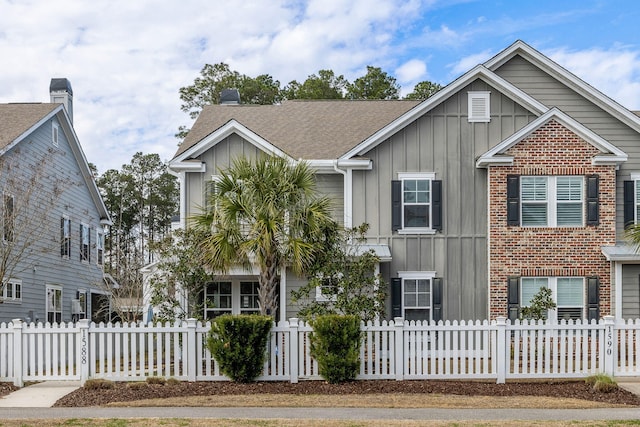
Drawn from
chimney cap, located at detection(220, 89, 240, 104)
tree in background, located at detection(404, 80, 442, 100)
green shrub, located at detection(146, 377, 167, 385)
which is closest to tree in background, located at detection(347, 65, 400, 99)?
tree in background, located at detection(404, 80, 442, 100)

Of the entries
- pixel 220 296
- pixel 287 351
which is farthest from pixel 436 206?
pixel 287 351

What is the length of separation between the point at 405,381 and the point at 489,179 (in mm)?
6663

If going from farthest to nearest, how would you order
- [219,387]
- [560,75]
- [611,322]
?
[560,75], [611,322], [219,387]

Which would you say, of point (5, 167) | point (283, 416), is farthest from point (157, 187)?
point (283, 416)

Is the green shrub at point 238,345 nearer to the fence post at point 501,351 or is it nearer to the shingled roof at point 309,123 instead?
the fence post at point 501,351

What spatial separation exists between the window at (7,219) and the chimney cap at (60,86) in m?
10.6

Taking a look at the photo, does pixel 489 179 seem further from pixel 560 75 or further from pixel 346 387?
pixel 346 387

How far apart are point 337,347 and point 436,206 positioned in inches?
262

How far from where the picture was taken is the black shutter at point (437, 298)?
2197 centimetres

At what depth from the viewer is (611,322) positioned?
17469 mm

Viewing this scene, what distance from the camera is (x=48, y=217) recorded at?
1075 inches

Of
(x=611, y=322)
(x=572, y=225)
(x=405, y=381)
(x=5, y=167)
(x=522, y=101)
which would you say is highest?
(x=522, y=101)

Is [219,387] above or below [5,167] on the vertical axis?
below

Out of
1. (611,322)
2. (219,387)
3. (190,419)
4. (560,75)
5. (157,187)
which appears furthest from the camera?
(157,187)
